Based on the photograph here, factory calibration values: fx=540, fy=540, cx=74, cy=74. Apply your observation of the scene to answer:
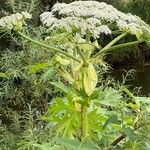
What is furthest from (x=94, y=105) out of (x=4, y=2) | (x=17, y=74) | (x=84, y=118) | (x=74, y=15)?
(x=4, y=2)

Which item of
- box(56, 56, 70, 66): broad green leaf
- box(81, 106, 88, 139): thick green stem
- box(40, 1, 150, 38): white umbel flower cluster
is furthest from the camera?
box(56, 56, 70, 66): broad green leaf

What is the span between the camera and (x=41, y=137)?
338 cm

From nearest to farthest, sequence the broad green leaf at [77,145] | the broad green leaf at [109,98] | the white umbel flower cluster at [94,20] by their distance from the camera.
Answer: the broad green leaf at [77,145]
the white umbel flower cluster at [94,20]
the broad green leaf at [109,98]

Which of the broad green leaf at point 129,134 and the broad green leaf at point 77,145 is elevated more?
the broad green leaf at point 77,145

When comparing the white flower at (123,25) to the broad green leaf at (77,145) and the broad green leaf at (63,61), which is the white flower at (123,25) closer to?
the broad green leaf at (63,61)

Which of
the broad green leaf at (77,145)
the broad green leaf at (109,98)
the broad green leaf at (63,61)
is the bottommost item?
the broad green leaf at (109,98)

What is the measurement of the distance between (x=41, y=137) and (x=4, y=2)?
13.7 ft

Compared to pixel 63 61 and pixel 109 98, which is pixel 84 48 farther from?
pixel 109 98

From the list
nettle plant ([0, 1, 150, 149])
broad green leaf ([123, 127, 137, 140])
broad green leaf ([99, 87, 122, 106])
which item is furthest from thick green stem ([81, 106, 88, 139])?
broad green leaf ([123, 127, 137, 140])

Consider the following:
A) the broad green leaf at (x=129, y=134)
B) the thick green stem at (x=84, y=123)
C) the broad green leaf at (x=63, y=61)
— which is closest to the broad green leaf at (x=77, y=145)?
the broad green leaf at (x=129, y=134)

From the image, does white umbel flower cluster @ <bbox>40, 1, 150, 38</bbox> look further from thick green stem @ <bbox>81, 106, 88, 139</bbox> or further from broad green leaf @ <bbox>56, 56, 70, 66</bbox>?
thick green stem @ <bbox>81, 106, 88, 139</bbox>

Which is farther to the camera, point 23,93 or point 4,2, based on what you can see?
point 4,2

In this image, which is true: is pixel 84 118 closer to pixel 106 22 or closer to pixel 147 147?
pixel 106 22

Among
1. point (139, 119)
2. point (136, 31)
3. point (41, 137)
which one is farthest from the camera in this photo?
point (41, 137)
